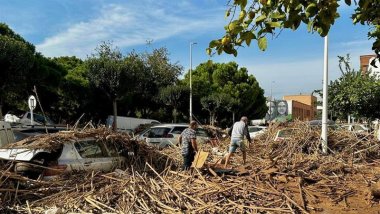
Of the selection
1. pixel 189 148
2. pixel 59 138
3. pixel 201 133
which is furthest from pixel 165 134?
pixel 59 138

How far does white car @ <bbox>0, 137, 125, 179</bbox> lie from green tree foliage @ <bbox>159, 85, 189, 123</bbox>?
34.7 metres

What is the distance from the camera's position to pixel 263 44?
400 centimetres

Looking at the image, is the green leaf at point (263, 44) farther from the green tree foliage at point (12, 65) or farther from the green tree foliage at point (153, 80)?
the green tree foliage at point (153, 80)

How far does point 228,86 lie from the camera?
56.8 m

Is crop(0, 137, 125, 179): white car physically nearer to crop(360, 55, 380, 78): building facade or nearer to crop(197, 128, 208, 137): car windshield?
crop(360, 55, 380, 78): building facade

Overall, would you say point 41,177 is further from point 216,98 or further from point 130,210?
point 216,98

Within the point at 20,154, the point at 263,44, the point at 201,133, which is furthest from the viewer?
the point at 201,133

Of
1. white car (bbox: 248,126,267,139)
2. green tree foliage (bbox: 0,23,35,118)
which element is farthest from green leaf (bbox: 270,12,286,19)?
green tree foliage (bbox: 0,23,35,118)

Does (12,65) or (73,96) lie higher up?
(12,65)

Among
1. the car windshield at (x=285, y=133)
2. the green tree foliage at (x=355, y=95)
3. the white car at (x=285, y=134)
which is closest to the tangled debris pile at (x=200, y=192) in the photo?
the white car at (x=285, y=134)

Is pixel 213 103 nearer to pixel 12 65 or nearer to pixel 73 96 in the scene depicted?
pixel 73 96

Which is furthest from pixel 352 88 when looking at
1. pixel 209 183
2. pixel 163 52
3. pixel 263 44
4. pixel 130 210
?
pixel 163 52

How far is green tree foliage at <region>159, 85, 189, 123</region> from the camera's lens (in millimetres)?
45969

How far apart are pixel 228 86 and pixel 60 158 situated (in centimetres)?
4724
